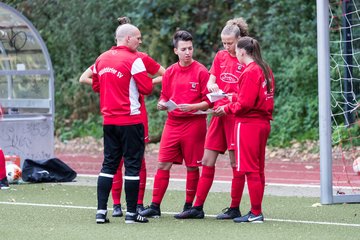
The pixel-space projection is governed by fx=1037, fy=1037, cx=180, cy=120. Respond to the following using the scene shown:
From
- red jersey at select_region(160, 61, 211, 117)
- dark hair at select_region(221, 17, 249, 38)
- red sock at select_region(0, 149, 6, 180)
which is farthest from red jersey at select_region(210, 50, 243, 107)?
red sock at select_region(0, 149, 6, 180)

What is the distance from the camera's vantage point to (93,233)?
385 inches

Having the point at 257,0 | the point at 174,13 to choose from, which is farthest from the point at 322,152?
the point at 174,13

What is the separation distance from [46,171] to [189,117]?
16.5 ft

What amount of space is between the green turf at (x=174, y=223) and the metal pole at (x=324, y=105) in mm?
274

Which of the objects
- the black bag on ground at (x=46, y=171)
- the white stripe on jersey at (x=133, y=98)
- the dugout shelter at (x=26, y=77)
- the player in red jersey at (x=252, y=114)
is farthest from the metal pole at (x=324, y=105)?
the dugout shelter at (x=26, y=77)

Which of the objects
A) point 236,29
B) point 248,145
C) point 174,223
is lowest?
point 174,223

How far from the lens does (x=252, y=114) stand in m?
10.4

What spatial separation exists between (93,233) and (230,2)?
16.0 m

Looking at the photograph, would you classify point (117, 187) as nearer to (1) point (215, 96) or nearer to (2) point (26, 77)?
(1) point (215, 96)

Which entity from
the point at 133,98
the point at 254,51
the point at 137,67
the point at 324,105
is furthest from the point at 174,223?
the point at 324,105

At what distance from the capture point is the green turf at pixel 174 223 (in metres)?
9.60

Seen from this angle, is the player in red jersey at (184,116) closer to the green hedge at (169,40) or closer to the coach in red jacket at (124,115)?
the coach in red jacket at (124,115)

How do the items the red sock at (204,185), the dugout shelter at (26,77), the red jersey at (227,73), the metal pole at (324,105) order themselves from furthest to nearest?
the dugout shelter at (26,77) < the metal pole at (324,105) < the red sock at (204,185) < the red jersey at (227,73)

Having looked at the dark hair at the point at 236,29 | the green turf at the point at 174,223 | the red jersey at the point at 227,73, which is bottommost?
the green turf at the point at 174,223
